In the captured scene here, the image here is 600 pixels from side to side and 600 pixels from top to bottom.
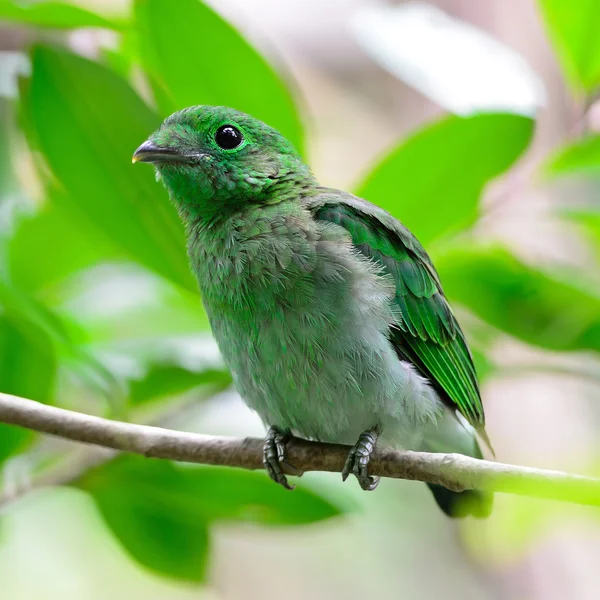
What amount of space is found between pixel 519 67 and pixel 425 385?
49.1 inches

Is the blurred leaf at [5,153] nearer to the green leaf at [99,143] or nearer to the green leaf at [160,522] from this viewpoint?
the green leaf at [99,143]

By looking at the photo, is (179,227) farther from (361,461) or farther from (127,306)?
(361,461)

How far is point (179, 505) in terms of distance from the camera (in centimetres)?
287

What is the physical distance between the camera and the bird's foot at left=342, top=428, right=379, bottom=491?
2375mm

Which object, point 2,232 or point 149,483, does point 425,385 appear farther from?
point 2,232

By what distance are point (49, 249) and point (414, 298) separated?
4.53 ft

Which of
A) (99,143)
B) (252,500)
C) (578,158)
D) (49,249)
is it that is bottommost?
(252,500)

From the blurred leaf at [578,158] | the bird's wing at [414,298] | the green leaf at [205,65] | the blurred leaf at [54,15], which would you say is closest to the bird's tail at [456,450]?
the bird's wing at [414,298]

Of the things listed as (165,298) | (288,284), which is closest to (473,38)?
(288,284)

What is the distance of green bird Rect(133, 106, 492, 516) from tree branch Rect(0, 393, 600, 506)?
205 millimetres

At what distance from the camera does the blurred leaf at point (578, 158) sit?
282 centimetres

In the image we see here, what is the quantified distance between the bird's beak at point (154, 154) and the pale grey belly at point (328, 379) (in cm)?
53

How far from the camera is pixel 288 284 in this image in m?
2.49

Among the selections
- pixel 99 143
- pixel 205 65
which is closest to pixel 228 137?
pixel 205 65
